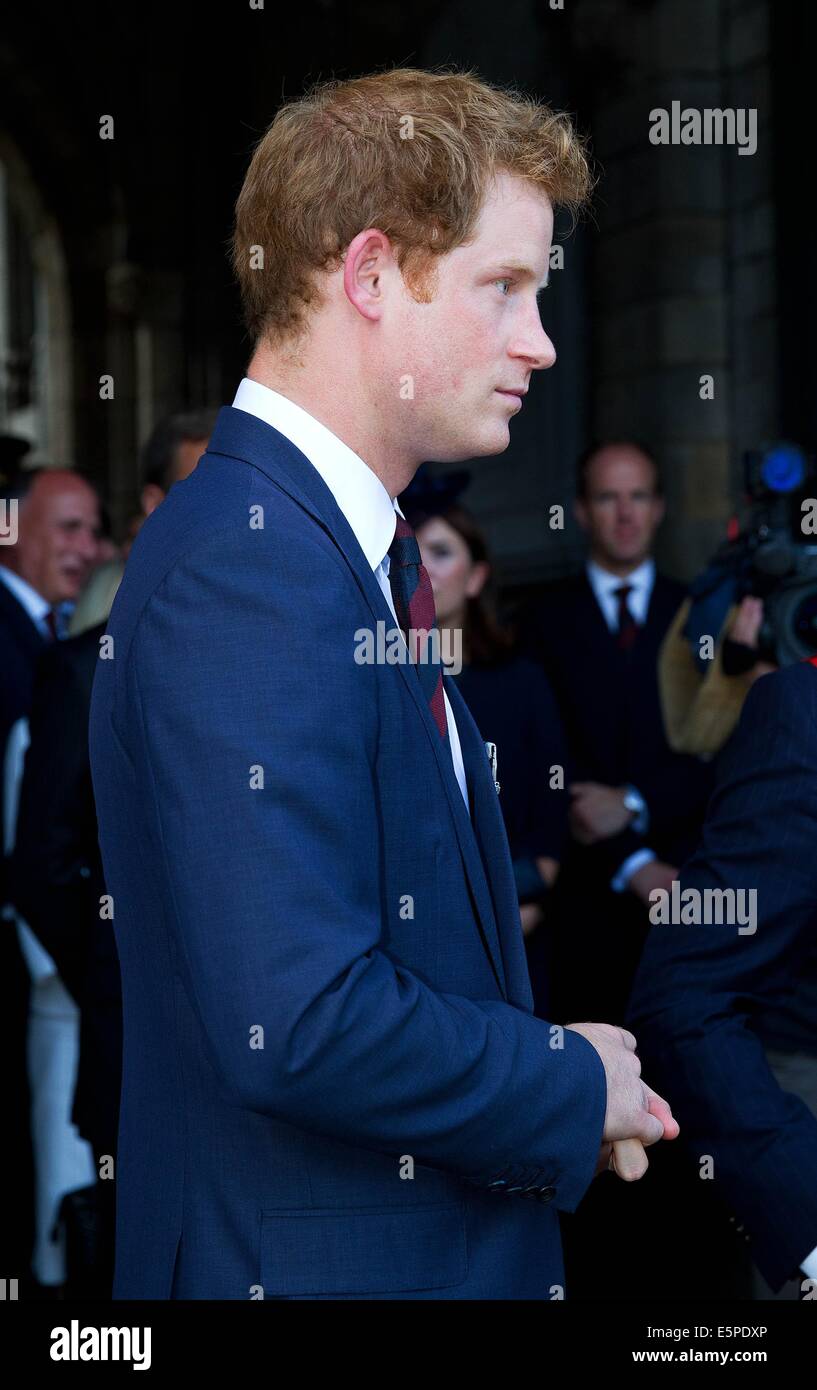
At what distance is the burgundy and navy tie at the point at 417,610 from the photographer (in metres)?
1.73

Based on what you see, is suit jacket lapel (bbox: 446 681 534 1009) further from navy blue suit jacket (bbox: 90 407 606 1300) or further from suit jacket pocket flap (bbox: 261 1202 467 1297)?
suit jacket pocket flap (bbox: 261 1202 467 1297)

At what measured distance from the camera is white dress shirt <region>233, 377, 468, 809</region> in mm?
1687

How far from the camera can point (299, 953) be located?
142cm

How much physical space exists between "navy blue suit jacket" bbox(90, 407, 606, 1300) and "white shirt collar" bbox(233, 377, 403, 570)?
0.03m

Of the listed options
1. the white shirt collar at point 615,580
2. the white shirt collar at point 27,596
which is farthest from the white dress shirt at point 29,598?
the white shirt collar at point 615,580

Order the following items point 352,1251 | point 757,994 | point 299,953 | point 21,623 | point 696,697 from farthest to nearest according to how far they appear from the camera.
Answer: point 21,623, point 696,697, point 757,994, point 352,1251, point 299,953

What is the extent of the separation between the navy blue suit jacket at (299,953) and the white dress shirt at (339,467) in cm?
3

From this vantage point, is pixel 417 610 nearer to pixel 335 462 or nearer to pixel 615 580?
pixel 335 462

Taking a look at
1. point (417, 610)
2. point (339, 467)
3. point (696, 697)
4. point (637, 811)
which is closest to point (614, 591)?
point (637, 811)

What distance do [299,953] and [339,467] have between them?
511mm

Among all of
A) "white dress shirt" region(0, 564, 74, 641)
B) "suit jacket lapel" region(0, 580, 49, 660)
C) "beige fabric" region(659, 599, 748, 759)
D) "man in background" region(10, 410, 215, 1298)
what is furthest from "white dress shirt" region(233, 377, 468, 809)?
"white dress shirt" region(0, 564, 74, 641)

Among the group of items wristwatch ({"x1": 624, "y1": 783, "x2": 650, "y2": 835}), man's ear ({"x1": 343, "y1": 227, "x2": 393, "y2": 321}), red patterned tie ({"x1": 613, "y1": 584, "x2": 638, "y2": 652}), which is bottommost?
wristwatch ({"x1": 624, "y1": 783, "x2": 650, "y2": 835})

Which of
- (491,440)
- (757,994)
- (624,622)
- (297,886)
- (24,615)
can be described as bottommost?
(757,994)

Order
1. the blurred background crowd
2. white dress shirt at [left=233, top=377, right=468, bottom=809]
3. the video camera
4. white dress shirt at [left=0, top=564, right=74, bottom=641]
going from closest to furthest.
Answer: white dress shirt at [left=233, top=377, right=468, bottom=809] → the video camera → the blurred background crowd → white dress shirt at [left=0, top=564, right=74, bottom=641]
